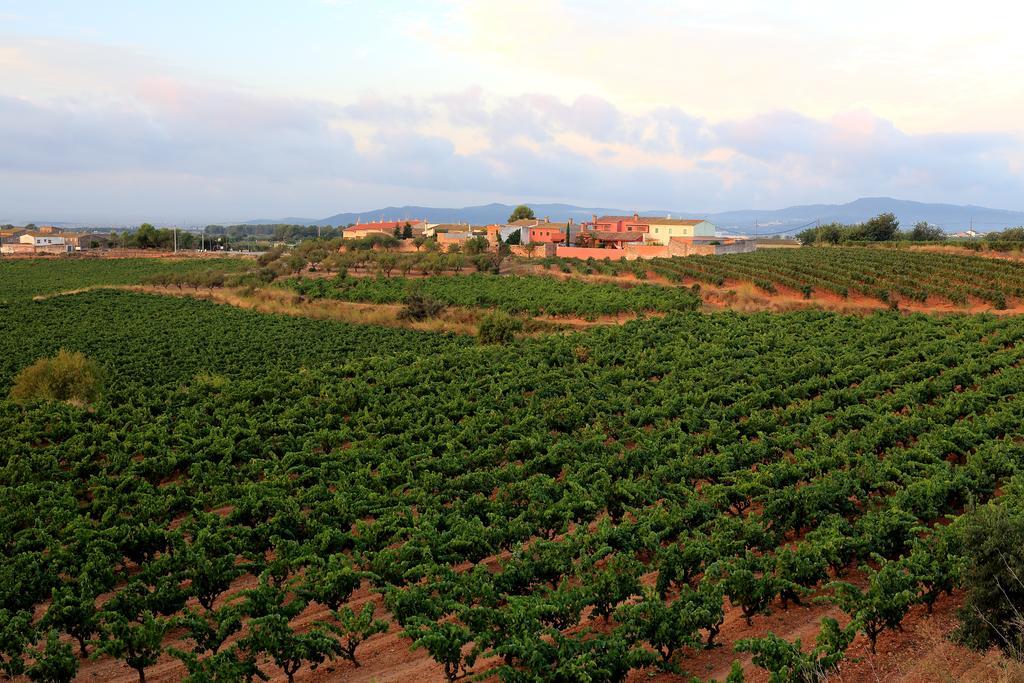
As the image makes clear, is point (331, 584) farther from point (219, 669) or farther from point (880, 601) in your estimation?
point (880, 601)

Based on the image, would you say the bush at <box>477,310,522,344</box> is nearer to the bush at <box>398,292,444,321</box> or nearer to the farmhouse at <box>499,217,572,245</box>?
the bush at <box>398,292,444,321</box>

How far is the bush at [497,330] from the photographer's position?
37781 millimetres

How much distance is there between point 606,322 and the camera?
43125 millimetres

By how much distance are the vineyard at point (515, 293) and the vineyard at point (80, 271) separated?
62.4ft

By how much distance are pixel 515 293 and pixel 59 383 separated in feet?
97.6

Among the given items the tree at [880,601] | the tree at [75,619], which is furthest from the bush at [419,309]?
the tree at [880,601]

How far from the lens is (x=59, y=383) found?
25047 millimetres

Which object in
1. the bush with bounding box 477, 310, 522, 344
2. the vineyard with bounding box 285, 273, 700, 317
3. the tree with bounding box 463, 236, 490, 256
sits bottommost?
the bush with bounding box 477, 310, 522, 344

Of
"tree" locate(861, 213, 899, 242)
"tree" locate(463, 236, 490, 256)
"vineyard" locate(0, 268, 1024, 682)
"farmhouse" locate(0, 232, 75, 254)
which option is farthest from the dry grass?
"farmhouse" locate(0, 232, 75, 254)

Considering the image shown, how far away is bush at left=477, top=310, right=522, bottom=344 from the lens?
3778cm

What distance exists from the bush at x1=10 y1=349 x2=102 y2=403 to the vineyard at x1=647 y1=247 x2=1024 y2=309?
126 ft

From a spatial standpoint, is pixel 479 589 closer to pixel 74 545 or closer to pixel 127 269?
pixel 74 545

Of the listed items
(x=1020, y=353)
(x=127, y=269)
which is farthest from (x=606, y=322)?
(x=127, y=269)

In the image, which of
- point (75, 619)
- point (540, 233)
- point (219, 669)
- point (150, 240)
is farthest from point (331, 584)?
point (150, 240)
